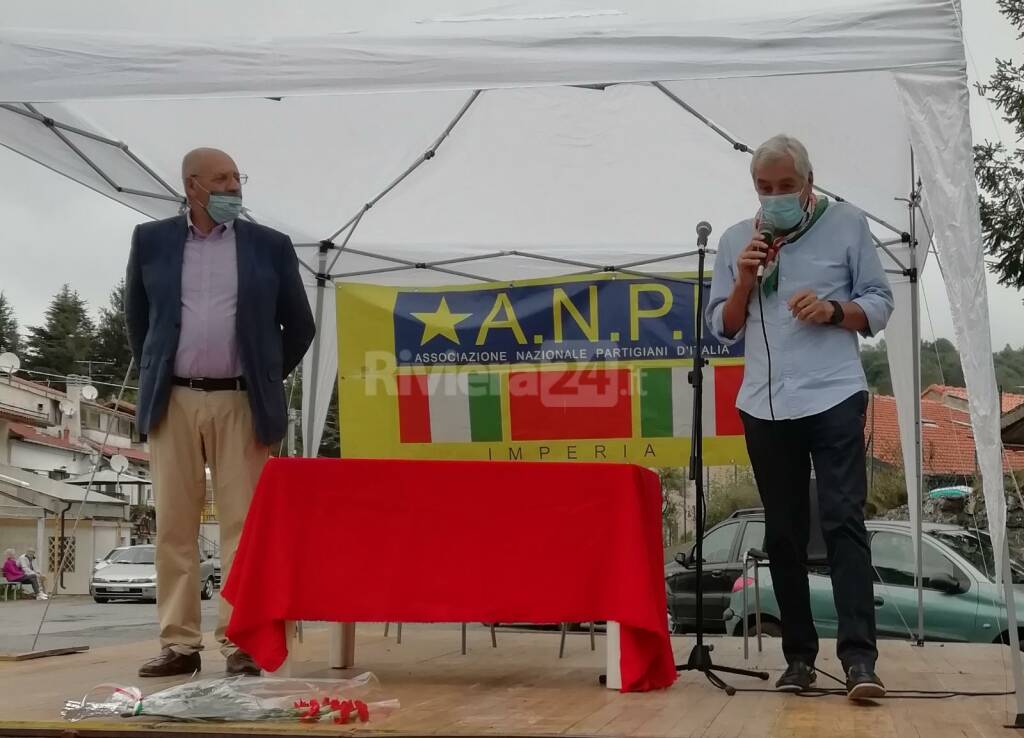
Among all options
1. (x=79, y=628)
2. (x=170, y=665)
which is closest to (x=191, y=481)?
(x=170, y=665)

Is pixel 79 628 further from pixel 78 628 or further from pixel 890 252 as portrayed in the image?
pixel 890 252

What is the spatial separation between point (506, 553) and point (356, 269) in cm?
376

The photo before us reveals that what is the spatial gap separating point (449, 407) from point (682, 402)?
55.3 inches

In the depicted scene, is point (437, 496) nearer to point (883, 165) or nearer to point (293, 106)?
point (293, 106)

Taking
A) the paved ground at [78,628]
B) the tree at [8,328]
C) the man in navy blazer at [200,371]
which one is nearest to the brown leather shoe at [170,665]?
the man in navy blazer at [200,371]

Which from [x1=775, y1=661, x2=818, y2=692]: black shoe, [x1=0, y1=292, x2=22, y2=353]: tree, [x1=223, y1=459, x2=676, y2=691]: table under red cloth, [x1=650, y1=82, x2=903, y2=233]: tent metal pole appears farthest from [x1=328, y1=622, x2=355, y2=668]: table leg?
[x1=0, y1=292, x2=22, y2=353]: tree

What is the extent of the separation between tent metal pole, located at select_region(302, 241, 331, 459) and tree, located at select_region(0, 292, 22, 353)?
70.6 metres

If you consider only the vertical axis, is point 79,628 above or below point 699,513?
below

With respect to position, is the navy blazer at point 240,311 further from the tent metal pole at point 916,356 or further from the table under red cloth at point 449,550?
the tent metal pole at point 916,356

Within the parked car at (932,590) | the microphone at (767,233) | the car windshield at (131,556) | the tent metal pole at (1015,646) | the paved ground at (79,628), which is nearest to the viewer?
the tent metal pole at (1015,646)

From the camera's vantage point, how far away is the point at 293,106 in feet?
18.1

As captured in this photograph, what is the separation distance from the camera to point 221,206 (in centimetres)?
392

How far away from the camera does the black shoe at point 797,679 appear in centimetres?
341

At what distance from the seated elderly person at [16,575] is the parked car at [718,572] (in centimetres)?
2275
